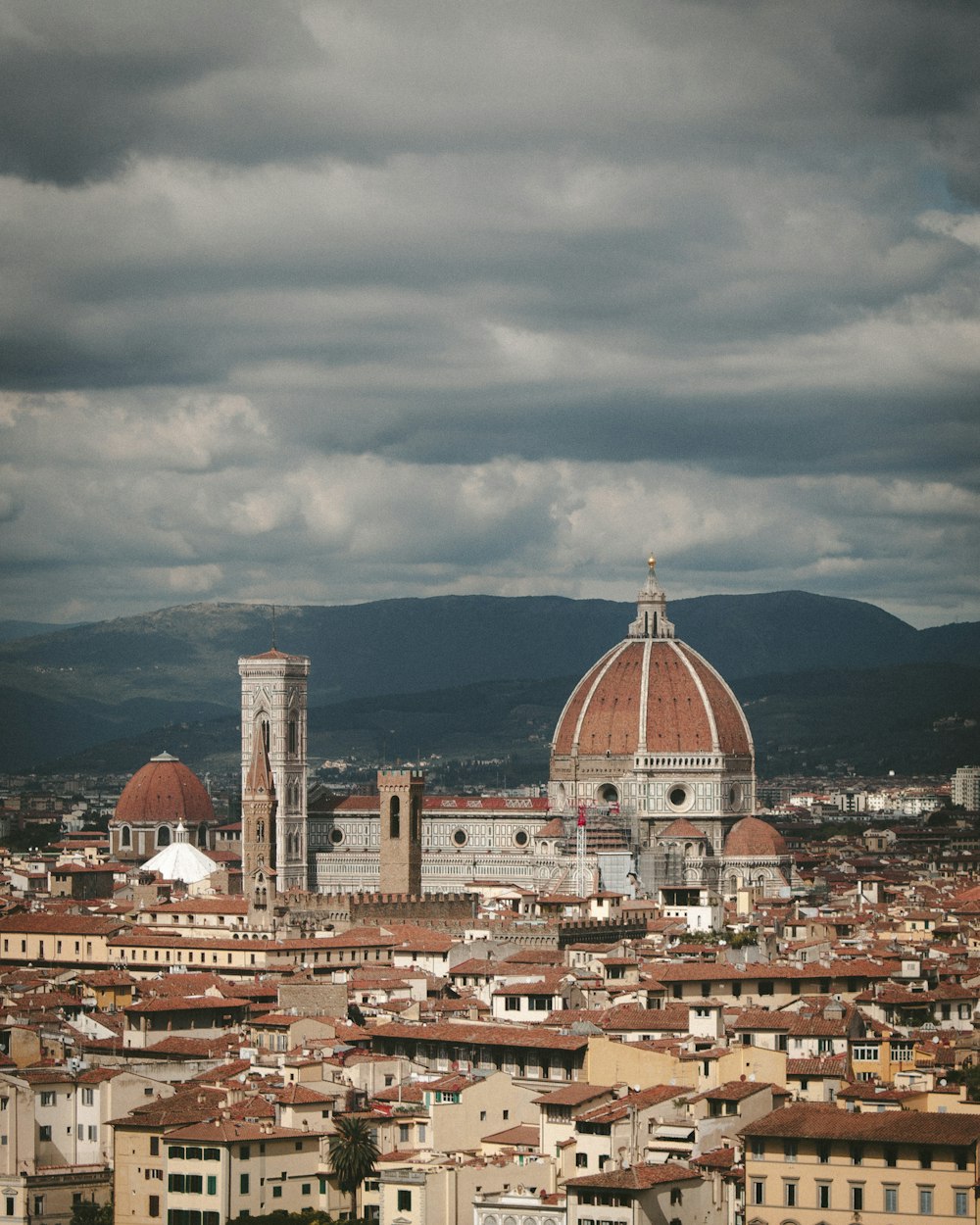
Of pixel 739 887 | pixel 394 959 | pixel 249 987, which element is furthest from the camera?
pixel 739 887

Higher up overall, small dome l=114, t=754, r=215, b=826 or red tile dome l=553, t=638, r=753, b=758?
red tile dome l=553, t=638, r=753, b=758

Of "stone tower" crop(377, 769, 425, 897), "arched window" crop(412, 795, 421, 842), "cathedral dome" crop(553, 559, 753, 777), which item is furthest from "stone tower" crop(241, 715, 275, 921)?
"cathedral dome" crop(553, 559, 753, 777)

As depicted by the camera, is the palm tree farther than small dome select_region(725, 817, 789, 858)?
No

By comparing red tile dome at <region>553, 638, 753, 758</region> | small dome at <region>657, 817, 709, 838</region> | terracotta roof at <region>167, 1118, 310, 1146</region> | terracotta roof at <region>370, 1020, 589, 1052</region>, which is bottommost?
terracotta roof at <region>167, 1118, 310, 1146</region>

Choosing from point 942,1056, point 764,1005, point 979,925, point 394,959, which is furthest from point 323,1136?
point 979,925

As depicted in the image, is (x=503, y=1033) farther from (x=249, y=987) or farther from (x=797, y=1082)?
(x=249, y=987)

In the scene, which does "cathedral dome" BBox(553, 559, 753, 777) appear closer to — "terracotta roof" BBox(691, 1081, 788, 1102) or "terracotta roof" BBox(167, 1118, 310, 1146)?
"terracotta roof" BBox(691, 1081, 788, 1102)

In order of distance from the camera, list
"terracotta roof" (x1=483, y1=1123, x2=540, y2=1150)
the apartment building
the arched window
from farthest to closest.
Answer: the arched window, "terracotta roof" (x1=483, y1=1123, x2=540, y2=1150), the apartment building
